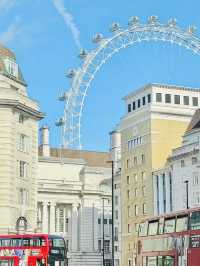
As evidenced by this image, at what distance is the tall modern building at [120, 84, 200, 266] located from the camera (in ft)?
367

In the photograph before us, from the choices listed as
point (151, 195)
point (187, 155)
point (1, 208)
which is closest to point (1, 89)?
point (1, 208)

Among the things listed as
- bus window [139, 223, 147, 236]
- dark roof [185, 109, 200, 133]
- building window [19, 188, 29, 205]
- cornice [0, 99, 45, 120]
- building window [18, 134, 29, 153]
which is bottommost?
bus window [139, 223, 147, 236]

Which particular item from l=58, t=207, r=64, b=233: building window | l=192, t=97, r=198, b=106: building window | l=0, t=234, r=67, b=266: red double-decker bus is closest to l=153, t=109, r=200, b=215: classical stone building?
l=192, t=97, r=198, b=106: building window

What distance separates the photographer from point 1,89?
80125mm

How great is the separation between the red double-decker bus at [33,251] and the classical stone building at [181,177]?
39824mm

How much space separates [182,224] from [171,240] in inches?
62.6

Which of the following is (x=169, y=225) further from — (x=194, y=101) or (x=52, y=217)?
(x=194, y=101)

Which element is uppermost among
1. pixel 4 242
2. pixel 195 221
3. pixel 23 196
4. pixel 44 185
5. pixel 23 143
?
pixel 23 143

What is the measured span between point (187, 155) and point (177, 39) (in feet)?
82.1

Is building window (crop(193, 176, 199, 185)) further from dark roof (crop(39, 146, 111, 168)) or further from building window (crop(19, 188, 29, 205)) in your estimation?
dark roof (crop(39, 146, 111, 168))

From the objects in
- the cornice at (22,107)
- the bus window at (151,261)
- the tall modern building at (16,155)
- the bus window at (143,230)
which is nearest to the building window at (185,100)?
the cornice at (22,107)

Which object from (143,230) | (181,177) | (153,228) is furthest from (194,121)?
(153,228)

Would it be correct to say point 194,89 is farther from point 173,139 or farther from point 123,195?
point 123,195

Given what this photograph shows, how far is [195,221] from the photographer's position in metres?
41.8
